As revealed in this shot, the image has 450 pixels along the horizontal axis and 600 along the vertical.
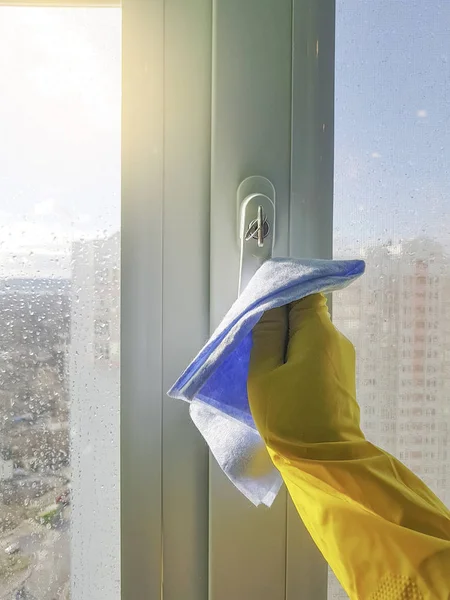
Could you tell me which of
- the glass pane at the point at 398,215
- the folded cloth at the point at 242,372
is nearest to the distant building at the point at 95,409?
the folded cloth at the point at 242,372

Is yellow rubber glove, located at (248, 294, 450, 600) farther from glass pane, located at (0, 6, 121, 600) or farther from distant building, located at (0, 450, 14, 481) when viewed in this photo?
distant building, located at (0, 450, 14, 481)

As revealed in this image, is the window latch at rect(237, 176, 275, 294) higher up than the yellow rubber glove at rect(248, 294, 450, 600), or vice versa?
the window latch at rect(237, 176, 275, 294)

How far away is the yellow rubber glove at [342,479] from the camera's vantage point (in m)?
0.42

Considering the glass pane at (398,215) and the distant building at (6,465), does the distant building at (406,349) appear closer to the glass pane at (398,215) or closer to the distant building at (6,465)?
the glass pane at (398,215)

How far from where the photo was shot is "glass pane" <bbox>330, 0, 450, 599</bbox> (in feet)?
2.29

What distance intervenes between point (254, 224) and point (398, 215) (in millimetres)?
235

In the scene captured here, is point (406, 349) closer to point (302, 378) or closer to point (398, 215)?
point (398, 215)

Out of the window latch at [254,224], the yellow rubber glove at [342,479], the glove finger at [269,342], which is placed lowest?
the yellow rubber glove at [342,479]

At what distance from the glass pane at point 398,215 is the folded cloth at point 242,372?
20 centimetres

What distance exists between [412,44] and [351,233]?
0.29 meters

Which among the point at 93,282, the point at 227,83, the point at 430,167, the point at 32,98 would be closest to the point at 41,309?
the point at 93,282

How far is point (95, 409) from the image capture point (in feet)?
2.31

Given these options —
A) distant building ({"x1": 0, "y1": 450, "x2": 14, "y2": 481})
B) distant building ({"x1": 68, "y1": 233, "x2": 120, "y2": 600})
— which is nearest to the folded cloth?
distant building ({"x1": 68, "y1": 233, "x2": 120, "y2": 600})

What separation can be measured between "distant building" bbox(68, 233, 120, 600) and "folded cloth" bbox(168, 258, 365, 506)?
0.59ft
